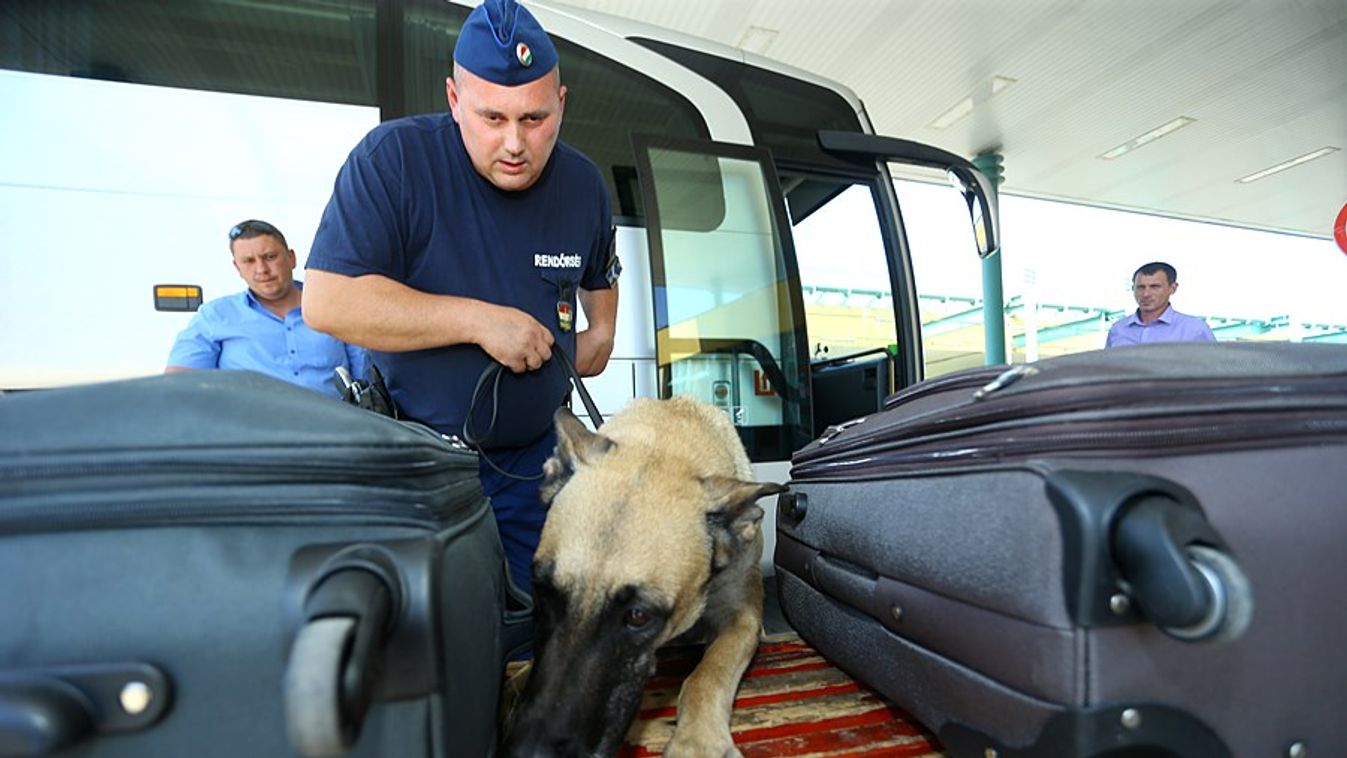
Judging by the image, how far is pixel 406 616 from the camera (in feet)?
1.60

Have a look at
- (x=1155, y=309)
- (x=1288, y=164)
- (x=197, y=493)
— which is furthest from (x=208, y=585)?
(x=1288, y=164)

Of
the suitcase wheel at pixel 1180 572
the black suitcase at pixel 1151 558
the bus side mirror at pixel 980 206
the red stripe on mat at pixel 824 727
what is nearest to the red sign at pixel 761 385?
the bus side mirror at pixel 980 206

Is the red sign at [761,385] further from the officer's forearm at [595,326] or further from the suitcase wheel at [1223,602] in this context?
the suitcase wheel at [1223,602]

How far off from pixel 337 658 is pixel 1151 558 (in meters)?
0.62

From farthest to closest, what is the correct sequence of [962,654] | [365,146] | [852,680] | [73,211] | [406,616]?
[73,211]
[365,146]
[852,680]
[962,654]
[406,616]

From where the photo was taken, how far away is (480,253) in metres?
1.58

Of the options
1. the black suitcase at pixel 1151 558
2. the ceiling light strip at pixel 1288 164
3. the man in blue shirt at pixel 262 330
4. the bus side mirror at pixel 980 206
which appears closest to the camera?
the black suitcase at pixel 1151 558

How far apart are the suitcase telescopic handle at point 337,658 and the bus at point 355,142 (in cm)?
272

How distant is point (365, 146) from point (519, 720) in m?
1.30

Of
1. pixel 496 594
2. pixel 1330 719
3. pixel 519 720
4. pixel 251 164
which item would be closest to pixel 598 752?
pixel 519 720

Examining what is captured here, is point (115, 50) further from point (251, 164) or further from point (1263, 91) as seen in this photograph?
point (1263, 91)

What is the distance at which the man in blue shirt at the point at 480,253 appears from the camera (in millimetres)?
1415

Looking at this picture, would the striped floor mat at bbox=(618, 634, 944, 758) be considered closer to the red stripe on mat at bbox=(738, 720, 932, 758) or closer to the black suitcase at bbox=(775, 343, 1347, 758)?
the red stripe on mat at bbox=(738, 720, 932, 758)

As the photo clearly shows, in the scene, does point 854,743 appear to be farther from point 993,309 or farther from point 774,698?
point 993,309
